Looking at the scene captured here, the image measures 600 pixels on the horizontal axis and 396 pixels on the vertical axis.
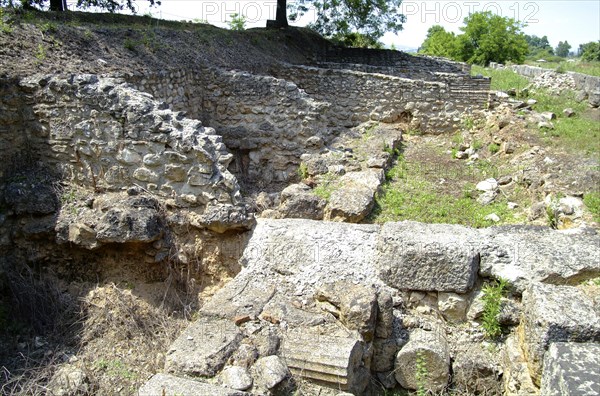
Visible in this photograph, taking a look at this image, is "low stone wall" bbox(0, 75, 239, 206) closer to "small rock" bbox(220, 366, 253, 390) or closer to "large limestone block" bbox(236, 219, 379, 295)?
"large limestone block" bbox(236, 219, 379, 295)

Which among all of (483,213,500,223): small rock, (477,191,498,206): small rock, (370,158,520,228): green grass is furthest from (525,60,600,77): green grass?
(483,213,500,223): small rock

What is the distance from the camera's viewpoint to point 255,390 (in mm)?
2908

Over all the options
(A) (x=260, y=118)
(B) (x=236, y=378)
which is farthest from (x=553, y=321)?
(A) (x=260, y=118)

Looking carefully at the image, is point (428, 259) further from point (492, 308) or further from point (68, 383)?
point (68, 383)

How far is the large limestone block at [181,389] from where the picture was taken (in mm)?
2703

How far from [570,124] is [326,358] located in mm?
8444

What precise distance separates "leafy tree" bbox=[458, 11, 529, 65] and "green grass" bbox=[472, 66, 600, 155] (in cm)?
1319

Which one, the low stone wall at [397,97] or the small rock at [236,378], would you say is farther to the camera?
Result: the low stone wall at [397,97]

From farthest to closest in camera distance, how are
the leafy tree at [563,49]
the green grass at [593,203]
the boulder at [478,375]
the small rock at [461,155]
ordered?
the leafy tree at [563,49] → the small rock at [461,155] → the green grass at [593,203] → the boulder at [478,375]

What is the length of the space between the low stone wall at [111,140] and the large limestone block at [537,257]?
245 cm

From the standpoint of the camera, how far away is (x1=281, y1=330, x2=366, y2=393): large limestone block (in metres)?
3.06

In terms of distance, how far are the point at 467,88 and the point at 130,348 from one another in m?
8.81

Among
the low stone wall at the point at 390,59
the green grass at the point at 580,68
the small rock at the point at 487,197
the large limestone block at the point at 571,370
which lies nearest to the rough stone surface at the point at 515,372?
the large limestone block at the point at 571,370

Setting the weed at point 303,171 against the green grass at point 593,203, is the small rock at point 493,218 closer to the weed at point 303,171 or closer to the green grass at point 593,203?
the green grass at point 593,203
